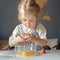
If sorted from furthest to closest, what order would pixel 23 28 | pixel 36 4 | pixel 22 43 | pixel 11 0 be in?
pixel 11 0 < pixel 36 4 < pixel 23 28 < pixel 22 43

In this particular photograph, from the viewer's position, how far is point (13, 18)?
160cm

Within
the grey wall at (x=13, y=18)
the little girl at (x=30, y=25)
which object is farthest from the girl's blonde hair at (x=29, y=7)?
the grey wall at (x=13, y=18)

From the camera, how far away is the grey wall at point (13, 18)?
1596 mm

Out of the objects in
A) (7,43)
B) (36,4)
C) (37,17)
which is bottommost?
(7,43)

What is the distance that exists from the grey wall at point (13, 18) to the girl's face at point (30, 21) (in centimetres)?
20

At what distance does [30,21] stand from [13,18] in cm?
27

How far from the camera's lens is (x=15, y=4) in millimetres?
1593

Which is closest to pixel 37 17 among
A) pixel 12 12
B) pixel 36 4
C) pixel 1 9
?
pixel 36 4

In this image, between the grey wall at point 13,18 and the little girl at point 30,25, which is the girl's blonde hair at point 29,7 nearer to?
the little girl at point 30,25

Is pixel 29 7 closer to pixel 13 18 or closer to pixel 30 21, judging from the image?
pixel 30 21

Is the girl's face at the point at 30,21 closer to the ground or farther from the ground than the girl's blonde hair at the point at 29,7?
closer to the ground

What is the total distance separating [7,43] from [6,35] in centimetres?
8

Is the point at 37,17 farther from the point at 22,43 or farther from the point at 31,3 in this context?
Result: the point at 22,43

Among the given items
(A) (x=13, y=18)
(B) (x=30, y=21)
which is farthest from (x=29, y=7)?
(A) (x=13, y=18)
